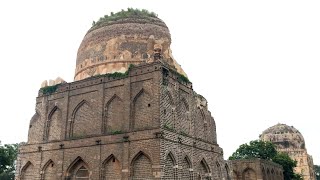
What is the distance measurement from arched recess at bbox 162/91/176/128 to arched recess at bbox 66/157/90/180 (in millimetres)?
5514

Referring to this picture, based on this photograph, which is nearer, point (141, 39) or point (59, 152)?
point (59, 152)

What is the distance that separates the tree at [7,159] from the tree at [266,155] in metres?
28.4

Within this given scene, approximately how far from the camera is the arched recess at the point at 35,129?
20188 mm

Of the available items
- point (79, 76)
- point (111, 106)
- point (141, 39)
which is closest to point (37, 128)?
point (79, 76)

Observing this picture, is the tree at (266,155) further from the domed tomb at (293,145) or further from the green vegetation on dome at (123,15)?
the green vegetation on dome at (123,15)

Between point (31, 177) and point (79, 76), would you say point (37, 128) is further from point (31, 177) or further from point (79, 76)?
point (79, 76)

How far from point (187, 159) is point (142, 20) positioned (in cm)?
1030

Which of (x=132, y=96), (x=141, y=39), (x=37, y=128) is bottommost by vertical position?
(x=37, y=128)

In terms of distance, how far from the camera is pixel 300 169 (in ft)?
175

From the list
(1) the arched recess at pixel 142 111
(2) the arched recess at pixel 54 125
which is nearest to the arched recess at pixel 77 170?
(2) the arched recess at pixel 54 125

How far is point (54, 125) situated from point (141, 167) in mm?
7425

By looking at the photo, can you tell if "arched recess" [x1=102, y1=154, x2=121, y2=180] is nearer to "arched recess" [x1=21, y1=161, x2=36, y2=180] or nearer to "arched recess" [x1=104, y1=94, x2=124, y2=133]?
"arched recess" [x1=104, y1=94, x2=124, y2=133]

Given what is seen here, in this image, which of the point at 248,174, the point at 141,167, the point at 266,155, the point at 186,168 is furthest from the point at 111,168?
the point at 266,155

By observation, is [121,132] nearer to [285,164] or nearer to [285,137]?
[285,164]
